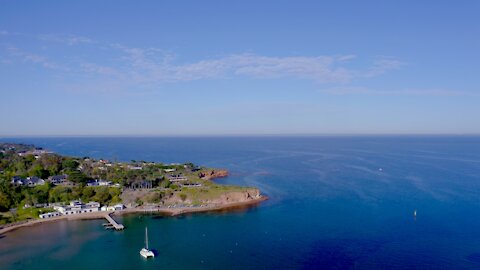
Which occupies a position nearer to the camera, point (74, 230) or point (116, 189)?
point (74, 230)

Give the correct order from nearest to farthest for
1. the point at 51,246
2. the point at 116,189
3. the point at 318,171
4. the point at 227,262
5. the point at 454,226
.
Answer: the point at 227,262 → the point at 51,246 → the point at 454,226 → the point at 116,189 → the point at 318,171

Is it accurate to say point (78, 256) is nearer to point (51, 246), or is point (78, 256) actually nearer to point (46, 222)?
point (51, 246)

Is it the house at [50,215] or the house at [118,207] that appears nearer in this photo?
the house at [50,215]

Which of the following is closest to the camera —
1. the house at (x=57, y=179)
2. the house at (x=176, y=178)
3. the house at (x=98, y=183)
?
the house at (x=98, y=183)

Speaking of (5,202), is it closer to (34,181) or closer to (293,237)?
(34,181)

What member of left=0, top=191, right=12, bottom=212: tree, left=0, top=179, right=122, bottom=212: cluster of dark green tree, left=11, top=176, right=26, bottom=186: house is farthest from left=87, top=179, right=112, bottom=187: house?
left=0, top=191, right=12, bottom=212: tree

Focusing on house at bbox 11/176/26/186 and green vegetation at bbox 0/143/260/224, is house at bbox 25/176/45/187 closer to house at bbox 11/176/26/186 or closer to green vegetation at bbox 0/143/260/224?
green vegetation at bbox 0/143/260/224

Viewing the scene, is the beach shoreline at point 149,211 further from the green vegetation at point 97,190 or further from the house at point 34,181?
the house at point 34,181

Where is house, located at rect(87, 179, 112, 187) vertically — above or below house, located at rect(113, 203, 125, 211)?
above

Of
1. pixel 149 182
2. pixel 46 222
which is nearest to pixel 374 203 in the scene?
pixel 149 182

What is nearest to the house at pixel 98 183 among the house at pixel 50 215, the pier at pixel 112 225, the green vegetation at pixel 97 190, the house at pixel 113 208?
the green vegetation at pixel 97 190

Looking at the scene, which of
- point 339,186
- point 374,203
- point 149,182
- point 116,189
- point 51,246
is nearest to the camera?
point 51,246
